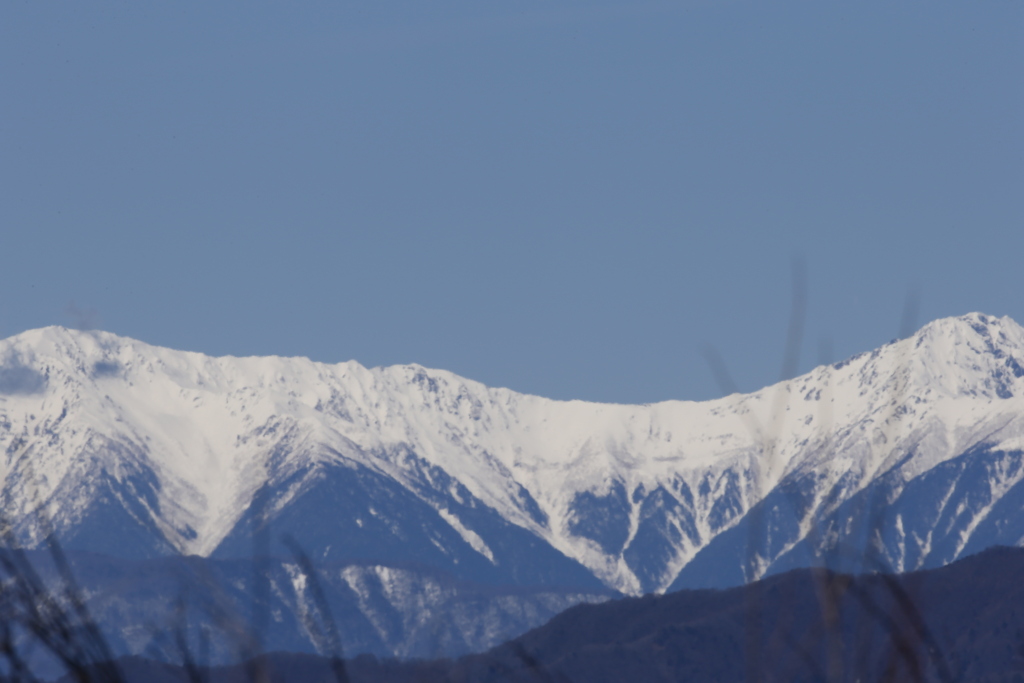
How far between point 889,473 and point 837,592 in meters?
1.33

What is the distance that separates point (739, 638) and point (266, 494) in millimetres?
187725

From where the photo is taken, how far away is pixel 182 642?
288 inches

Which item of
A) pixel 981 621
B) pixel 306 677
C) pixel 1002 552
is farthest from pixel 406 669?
pixel 1002 552

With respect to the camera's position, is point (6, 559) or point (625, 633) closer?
point (6, 559)

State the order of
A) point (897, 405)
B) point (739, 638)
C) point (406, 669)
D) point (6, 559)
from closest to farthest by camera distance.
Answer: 1. point (6, 559)
2. point (897, 405)
3. point (406, 669)
4. point (739, 638)

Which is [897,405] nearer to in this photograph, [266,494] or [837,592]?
[837,592]

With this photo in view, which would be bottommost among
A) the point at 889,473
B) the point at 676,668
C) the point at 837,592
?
the point at 676,668

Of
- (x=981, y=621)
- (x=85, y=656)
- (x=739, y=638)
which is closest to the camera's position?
(x=85, y=656)

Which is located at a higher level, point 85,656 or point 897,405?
point 897,405

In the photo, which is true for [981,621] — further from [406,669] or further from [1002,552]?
[406,669]

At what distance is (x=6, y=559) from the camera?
696 centimetres

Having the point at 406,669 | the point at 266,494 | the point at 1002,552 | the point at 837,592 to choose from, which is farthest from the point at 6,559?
the point at 1002,552

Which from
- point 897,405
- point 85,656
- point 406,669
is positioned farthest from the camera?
A: point 406,669

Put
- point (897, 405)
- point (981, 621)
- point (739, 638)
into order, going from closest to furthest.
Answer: point (897, 405) < point (981, 621) < point (739, 638)
